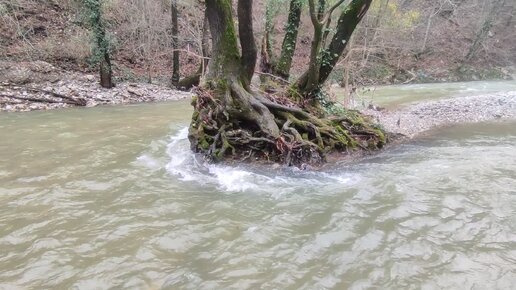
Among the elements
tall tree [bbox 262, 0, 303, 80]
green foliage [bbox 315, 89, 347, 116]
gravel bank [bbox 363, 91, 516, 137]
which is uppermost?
tall tree [bbox 262, 0, 303, 80]

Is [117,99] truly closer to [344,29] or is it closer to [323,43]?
[323,43]

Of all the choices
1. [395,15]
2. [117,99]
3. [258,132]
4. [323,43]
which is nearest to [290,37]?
[323,43]

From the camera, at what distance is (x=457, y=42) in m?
38.4

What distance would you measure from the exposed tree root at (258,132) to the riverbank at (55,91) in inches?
384

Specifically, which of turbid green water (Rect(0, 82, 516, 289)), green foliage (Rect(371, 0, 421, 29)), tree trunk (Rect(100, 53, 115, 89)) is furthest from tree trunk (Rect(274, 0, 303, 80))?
green foliage (Rect(371, 0, 421, 29))

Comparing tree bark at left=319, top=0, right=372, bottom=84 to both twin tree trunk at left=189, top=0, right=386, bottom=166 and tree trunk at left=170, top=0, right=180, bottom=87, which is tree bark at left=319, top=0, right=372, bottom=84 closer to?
twin tree trunk at left=189, top=0, right=386, bottom=166

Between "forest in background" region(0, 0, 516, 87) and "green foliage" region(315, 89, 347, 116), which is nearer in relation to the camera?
"green foliage" region(315, 89, 347, 116)

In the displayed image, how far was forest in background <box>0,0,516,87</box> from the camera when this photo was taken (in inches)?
856

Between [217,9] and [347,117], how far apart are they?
4.40m

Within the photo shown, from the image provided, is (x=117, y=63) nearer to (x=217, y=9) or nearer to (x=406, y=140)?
(x=217, y=9)

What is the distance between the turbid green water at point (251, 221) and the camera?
191 inches

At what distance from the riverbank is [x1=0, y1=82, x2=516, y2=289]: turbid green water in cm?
742

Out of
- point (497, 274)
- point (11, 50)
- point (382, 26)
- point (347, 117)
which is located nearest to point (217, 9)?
point (347, 117)

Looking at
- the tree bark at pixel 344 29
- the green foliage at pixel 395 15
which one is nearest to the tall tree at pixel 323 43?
the tree bark at pixel 344 29
